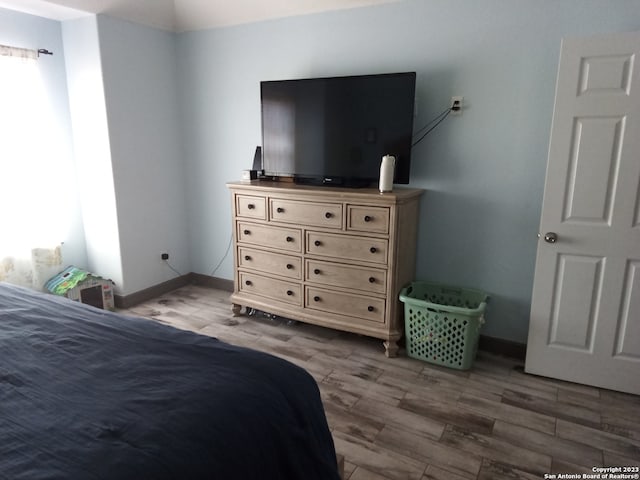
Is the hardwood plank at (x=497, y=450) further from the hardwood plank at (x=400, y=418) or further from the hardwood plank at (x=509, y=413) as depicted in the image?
the hardwood plank at (x=509, y=413)

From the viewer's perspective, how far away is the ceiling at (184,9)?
9.59 feet

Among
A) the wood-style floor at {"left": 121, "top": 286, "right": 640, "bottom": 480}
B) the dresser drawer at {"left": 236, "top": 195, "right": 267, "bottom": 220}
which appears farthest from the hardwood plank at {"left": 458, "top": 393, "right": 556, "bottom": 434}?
the dresser drawer at {"left": 236, "top": 195, "right": 267, "bottom": 220}

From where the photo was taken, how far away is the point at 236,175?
372cm

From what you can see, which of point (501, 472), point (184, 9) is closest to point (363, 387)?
point (501, 472)

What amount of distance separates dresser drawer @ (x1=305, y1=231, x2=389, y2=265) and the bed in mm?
1425

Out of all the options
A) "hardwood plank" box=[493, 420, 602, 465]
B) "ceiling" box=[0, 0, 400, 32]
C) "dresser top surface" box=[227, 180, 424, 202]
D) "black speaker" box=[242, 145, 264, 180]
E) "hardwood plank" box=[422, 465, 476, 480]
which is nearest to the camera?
"hardwood plank" box=[422, 465, 476, 480]

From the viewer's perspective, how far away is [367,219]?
104 inches

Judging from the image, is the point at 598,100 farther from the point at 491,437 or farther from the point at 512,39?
the point at 491,437

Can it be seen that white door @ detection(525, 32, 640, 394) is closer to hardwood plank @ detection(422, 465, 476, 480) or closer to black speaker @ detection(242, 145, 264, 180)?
hardwood plank @ detection(422, 465, 476, 480)

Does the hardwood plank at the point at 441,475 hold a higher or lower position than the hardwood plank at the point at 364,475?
higher

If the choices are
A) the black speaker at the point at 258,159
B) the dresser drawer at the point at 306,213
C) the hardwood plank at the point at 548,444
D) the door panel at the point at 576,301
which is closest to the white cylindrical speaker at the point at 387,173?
the dresser drawer at the point at 306,213

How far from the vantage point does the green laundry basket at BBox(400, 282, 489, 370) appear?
2.51 metres

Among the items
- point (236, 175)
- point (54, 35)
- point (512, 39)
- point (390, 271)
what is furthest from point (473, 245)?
point (54, 35)

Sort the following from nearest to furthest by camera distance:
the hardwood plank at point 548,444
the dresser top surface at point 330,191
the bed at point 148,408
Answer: the bed at point 148,408, the hardwood plank at point 548,444, the dresser top surface at point 330,191
